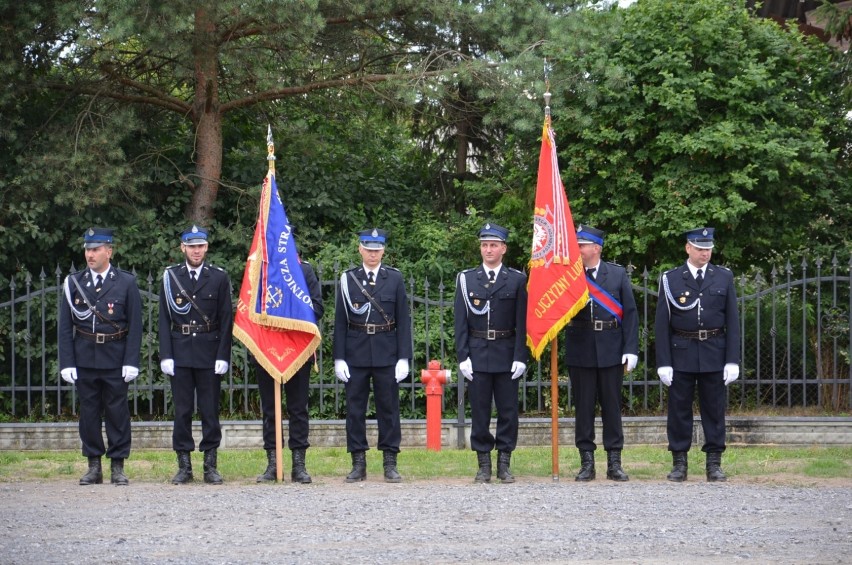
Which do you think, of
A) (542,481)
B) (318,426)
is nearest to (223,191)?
(318,426)

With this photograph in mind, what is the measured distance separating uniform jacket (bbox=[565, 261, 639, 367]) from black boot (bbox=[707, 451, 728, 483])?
3.31 feet

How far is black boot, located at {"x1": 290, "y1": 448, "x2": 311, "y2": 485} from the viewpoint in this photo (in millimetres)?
9438

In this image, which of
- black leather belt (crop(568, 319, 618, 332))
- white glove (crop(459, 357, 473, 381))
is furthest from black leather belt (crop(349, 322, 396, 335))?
black leather belt (crop(568, 319, 618, 332))

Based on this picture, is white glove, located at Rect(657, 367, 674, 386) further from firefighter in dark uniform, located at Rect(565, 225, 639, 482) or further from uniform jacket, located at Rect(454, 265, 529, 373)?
uniform jacket, located at Rect(454, 265, 529, 373)

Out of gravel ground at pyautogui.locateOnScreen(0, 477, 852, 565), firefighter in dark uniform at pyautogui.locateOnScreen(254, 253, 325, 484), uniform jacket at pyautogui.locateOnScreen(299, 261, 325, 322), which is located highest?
uniform jacket at pyautogui.locateOnScreen(299, 261, 325, 322)

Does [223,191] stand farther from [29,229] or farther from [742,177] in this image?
[742,177]

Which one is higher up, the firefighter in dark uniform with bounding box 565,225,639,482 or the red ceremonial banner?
the red ceremonial banner

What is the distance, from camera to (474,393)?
961cm

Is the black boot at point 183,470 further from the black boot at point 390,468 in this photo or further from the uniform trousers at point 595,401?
the uniform trousers at point 595,401

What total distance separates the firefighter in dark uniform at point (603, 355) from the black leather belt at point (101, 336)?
11.8 feet

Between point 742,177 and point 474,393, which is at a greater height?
point 742,177

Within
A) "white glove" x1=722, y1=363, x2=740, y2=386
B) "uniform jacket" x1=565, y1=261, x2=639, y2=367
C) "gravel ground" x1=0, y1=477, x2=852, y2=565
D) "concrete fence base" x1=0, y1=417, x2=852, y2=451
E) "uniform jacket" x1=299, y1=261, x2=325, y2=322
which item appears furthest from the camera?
"concrete fence base" x1=0, y1=417, x2=852, y2=451

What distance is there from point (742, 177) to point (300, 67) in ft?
18.6

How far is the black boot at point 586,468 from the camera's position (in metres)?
9.51
